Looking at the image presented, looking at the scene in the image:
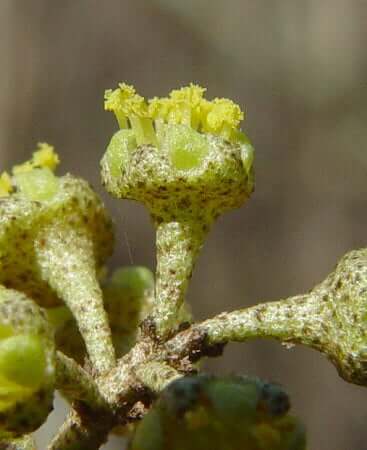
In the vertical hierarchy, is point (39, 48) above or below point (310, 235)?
above

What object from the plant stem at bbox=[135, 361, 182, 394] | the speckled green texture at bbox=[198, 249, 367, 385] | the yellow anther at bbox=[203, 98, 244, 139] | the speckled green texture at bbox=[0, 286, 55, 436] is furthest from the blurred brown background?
the speckled green texture at bbox=[0, 286, 55, 436]

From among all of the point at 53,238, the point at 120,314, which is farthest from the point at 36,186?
the point at 120,314

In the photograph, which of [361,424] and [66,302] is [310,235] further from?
[66,302]

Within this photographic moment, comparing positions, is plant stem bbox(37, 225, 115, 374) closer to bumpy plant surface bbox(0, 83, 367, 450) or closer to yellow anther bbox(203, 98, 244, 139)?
bumpy plant surface bbox(0, 83, 367, 450)

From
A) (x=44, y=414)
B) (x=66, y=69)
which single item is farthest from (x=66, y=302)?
(x=66, y=69)

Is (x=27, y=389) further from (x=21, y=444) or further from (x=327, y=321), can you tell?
(x=327, y=321)

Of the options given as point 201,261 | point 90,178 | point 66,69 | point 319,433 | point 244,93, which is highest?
point 66,69

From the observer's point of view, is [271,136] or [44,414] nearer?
[44,414]
